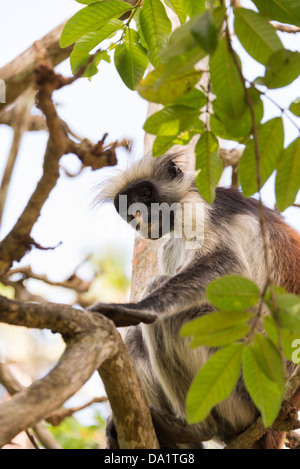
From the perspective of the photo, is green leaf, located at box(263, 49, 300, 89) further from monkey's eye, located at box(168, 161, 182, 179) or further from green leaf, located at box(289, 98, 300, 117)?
monkey's eye, located at box(168, 161, 182, 179)

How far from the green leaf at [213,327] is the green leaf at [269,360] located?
0.08 metres

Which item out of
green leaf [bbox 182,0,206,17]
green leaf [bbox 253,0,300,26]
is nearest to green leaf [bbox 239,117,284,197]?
green leaf [bbox 253,0,300,26]

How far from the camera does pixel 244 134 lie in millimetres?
Answer: 2170

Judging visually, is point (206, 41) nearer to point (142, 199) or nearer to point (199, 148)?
point (199, 148)

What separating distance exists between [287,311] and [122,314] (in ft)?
4.94

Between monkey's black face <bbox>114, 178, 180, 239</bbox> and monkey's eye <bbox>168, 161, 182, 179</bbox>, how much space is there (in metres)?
0.18

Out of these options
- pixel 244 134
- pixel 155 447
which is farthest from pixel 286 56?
pixel 155 447

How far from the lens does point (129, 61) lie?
3.02 metres

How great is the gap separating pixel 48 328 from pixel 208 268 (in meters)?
1.87

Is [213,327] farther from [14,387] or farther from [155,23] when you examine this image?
[14,387]

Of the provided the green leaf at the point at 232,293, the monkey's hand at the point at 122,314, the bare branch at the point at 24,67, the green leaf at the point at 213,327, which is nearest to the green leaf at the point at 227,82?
the green leaf at the point at 232,293

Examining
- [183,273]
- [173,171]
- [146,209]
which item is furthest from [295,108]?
[173,171]

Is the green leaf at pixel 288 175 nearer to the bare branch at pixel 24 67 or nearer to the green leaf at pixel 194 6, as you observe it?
the green leaf at pixel 194 6
